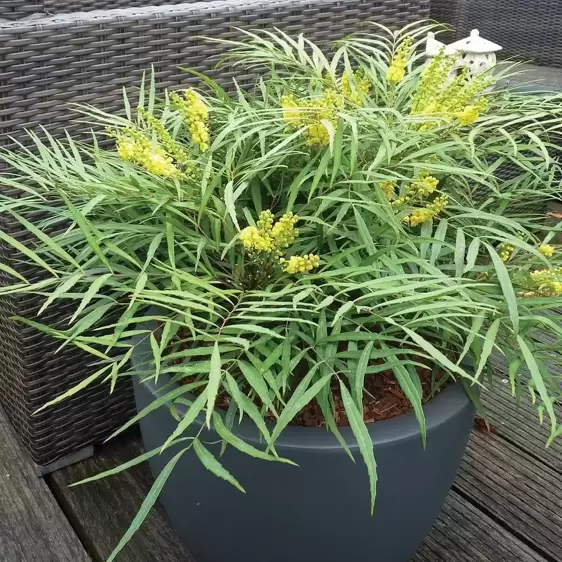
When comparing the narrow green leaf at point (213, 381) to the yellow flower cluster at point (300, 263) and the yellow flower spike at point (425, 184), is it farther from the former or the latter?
the yellow flower spike at point (425, 184)

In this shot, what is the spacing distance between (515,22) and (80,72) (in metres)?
1.94

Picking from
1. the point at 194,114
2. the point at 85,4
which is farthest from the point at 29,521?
the point at 85,4

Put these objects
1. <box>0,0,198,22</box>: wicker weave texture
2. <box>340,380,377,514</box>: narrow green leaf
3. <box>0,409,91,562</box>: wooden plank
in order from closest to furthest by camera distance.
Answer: <box>340,380,377,514</box>: narrow green leaf → <box>0,409,91,562</box>: wooden plank → <box>0,0,198,22</box>: wicker weave texture

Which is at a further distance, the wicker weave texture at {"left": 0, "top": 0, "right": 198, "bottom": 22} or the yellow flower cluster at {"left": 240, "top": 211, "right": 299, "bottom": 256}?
the wicker weave texture at {"left": 0, "top": 0, "right": 198, "bottom": 22}

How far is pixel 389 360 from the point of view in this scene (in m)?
0.56

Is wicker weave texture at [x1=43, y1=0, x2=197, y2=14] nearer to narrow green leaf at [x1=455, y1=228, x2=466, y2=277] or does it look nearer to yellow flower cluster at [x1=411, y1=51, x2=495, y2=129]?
yellow flower cluster at [x1=411, y1=51, x2=495, y2=129]

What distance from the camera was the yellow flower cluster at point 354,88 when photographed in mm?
707

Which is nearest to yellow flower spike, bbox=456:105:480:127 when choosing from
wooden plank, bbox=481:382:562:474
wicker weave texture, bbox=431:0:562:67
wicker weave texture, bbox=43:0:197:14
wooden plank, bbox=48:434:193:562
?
wooden plank, bbox=481:382:562:474

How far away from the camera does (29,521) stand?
0.91 meters

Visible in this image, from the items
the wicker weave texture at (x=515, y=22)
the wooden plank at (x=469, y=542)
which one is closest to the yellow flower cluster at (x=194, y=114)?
the wooden plank at (x=469, y=542)

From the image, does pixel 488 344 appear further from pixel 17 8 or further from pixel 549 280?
pixel 17 8

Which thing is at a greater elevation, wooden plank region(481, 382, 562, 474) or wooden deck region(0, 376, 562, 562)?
wooden deck region(0, 376, 562, 562)

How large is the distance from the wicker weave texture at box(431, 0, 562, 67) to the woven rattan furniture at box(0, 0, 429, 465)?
4.22 feet

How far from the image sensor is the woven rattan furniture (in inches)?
30.6
